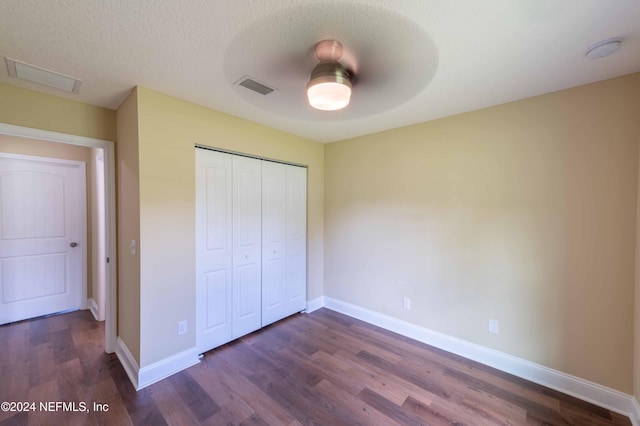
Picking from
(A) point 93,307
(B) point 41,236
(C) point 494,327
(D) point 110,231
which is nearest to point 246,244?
(D) point 110,231

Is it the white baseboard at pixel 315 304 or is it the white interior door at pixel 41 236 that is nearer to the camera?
the white interior door at pixel 41 236

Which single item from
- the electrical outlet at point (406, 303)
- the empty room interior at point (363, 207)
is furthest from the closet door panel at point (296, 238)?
the electrical outlet at point (406, 303)

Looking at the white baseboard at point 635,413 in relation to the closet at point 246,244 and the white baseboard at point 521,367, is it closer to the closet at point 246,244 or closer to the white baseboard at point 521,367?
the white baseboard at point 521,367

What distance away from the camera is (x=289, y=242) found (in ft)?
10.9

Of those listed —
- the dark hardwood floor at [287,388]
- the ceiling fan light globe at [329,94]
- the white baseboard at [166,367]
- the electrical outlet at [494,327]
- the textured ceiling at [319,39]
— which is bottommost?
the dark hardwood floor at [287,388]

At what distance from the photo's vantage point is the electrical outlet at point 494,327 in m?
2.28

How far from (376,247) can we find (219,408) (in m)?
2.18

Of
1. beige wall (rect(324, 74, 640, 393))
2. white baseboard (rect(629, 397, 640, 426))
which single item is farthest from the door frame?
white baseboard (rect(629, 397, 640, 426))

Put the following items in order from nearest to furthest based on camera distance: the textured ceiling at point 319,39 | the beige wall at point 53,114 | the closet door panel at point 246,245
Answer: the textured ceiling at point 319,39
the beige wall at point 53,114
the closet door panel at point 246,245

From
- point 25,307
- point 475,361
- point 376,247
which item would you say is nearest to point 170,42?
point 376,247

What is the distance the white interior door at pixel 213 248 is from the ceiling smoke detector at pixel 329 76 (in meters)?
1.49

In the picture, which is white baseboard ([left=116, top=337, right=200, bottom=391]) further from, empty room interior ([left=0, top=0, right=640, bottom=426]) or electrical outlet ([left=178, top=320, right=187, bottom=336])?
electrical outlet ([left=178, top=320, right=187, bottom=336])

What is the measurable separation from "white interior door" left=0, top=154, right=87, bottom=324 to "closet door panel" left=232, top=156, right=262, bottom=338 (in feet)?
8.14

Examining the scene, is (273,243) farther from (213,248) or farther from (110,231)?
(110,231)
